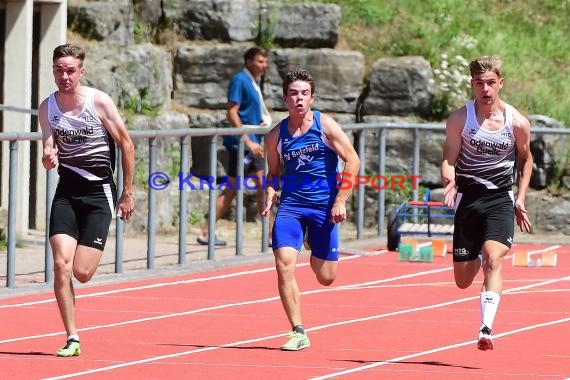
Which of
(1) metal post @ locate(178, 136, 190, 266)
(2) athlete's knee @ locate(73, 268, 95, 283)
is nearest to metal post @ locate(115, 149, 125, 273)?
(1) metal post @ locate(178, 136, 190, 266)

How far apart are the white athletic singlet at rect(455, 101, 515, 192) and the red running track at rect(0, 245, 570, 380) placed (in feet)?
3.90

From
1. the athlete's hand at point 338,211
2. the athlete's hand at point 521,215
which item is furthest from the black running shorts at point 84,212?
the athlete's hand at point 521,215

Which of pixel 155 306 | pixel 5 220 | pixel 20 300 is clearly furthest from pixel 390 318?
pixel 5 220

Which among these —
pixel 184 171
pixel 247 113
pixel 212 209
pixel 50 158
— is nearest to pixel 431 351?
pixel 50 158

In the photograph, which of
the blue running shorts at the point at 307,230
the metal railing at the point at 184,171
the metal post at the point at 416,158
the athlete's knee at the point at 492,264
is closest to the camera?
the athlete's knee at the point at 492,264

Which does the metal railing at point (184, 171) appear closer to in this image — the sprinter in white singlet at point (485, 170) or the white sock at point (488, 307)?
the sprinter in white singlet at point (485, 170)

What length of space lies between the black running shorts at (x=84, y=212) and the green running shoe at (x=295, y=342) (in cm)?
141

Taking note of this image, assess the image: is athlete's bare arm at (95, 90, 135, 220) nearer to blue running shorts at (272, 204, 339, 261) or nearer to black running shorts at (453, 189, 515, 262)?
blue running shorts at (272, 204, 339, 261)

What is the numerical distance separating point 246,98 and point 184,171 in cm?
193

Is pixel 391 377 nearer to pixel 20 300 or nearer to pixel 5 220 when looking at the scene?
pixel 20 300

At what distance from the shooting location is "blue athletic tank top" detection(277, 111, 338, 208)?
1262 centimetres

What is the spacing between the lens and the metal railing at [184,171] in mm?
15367

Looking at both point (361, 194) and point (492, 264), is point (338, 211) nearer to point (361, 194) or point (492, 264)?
point (492, 264)

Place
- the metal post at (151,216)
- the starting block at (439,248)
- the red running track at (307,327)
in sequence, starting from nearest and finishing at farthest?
1. the red running track at (307,327)
2. the metal post at (151,216)
3. the starting block at (439,248)
